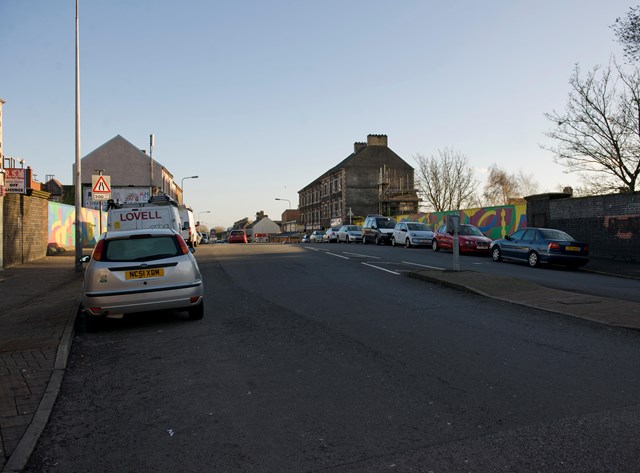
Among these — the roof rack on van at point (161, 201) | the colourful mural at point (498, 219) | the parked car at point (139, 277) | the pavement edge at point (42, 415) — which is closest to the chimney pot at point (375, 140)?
the colourful mural at point (498, 219)

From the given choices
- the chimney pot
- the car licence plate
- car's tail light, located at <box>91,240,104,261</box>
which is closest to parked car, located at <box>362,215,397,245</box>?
the car licence plate

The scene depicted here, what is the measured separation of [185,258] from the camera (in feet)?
25.4

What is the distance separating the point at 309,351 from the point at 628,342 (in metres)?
4.14

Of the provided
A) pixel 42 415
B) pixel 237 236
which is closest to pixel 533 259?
pixel 42 415

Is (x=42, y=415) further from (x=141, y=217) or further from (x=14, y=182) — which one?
(x=14, y=182)

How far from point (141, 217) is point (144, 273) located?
10446mm

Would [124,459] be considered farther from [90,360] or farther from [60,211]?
[60,211]

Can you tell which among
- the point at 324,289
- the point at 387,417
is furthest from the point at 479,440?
the point at 324,289

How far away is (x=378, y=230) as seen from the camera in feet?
108

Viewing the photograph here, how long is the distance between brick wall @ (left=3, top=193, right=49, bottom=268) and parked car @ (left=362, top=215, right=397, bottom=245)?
1989 cm

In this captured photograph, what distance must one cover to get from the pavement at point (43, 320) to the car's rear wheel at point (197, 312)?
1757 mm

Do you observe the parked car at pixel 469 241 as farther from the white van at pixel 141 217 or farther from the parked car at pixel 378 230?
the white van at pixel 141 217

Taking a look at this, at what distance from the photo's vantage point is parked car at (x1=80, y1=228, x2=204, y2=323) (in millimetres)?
7156

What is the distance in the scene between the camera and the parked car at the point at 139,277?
7156mm
